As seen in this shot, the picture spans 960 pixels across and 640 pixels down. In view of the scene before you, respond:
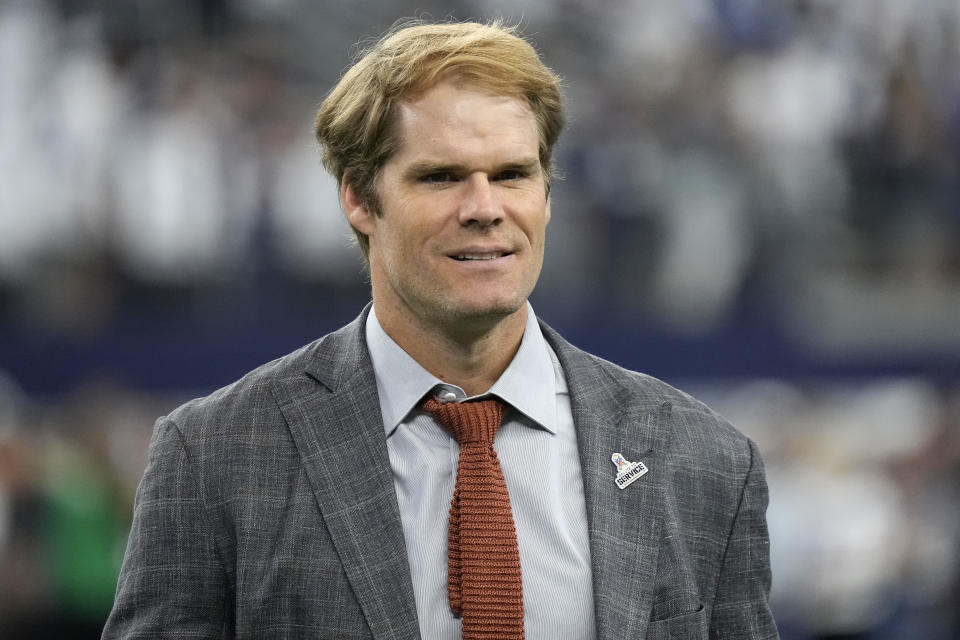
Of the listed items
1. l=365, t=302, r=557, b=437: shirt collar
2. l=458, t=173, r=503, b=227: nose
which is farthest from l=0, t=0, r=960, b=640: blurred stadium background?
l=458, t=173, r=503, b=227: nose

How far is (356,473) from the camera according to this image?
2.58 meters

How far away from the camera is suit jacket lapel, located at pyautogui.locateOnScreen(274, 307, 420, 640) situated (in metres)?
2.46

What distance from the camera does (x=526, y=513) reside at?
260 cm

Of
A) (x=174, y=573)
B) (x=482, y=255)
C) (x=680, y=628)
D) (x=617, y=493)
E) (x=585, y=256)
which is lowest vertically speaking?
(x=680, y=628)

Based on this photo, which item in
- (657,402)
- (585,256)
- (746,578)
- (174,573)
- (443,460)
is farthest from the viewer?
(585,256)

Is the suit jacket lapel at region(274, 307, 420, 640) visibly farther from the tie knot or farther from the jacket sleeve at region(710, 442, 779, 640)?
the jacket sleeve at region(710, 442, 779, 640)

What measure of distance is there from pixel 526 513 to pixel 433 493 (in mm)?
162

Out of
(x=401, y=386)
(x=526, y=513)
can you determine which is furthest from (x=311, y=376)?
(x=526, y=513)

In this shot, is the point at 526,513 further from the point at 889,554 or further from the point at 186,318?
the point at 889,554

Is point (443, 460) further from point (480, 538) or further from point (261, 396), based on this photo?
point (261, 396)

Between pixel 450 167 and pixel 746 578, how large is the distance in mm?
902

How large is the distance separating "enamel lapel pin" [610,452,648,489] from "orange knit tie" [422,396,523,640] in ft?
0.68

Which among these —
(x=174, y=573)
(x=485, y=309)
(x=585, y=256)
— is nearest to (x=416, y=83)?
(x=485, y=309)

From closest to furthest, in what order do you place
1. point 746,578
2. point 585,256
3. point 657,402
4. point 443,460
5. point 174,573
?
point 174,573 < point 443,460 < point 746,578 < point 657,402 < point 585,256
